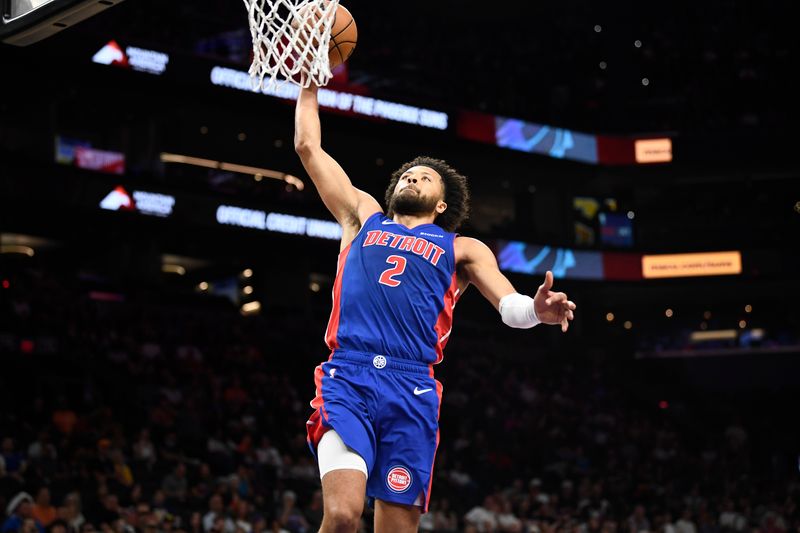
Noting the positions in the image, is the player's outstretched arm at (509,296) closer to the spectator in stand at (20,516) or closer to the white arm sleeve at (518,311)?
the white arm sleeve at (518,311)

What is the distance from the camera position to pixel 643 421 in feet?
80.9

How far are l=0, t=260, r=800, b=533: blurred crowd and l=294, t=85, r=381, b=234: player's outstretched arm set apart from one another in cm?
638

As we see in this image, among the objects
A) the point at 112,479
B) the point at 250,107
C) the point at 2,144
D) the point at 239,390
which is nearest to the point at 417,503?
the point at 112,479

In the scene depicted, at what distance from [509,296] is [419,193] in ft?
2.44

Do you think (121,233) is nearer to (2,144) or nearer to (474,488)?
(2,144)

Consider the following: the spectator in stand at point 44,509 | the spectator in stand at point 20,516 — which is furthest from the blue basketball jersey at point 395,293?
the spectator in stand at point 44,509

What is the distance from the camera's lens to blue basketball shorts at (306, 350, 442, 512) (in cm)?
456

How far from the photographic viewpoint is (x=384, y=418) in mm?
4637

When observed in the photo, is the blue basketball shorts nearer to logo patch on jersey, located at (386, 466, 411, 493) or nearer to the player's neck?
logo patch on jersey, located at (386, 466, 411, 493)

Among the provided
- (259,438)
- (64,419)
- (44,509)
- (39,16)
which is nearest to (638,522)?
(259,438)

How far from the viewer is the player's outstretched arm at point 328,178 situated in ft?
16.9

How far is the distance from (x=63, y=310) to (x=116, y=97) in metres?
7.81

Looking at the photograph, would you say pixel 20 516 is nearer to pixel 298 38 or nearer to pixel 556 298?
pixel 298 38

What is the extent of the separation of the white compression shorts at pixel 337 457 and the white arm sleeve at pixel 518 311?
0.84m
